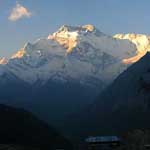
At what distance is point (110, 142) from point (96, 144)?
5611 mm

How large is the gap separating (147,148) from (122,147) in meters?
17.2

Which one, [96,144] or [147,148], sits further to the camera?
[96,144]

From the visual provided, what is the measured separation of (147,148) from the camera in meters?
166

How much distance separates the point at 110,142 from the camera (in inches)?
7116

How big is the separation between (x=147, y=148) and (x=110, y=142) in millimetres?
17483

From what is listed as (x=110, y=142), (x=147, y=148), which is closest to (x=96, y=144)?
(x=110, y=142)

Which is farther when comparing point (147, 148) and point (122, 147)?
point (122, 147)

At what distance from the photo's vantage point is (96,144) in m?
178

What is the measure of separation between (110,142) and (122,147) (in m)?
4.77

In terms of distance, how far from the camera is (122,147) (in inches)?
7185

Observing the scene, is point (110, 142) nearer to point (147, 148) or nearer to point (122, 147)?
point (122, 147)

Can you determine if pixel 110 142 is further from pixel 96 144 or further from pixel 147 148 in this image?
pixel 147 148

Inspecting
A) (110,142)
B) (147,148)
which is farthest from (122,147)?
(147,148)
